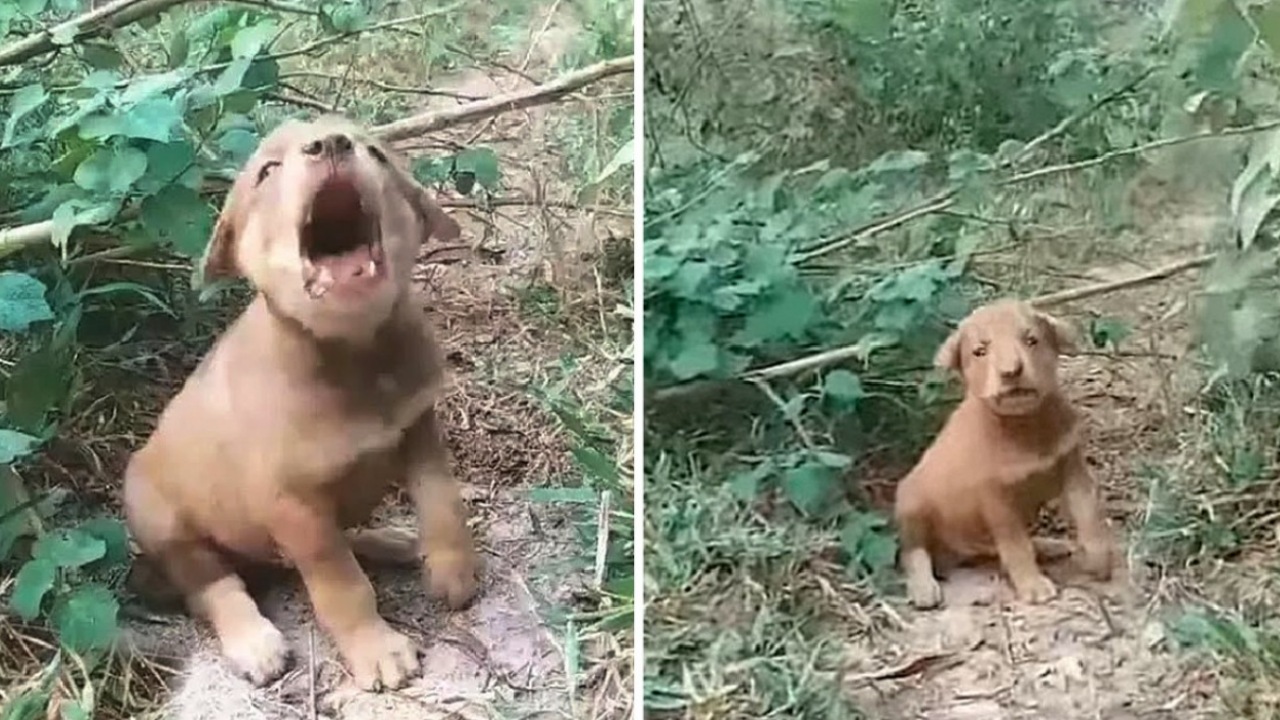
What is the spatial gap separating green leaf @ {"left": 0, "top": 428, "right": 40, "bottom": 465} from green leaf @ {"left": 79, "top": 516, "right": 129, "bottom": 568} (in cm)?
6

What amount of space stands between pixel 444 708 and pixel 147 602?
0.22 m

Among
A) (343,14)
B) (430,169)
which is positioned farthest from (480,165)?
(343,14)

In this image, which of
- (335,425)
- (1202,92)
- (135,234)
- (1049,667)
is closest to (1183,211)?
(1202,92)

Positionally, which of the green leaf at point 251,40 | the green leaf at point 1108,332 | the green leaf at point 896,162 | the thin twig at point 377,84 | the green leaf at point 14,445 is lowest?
the green leaf at point 14,445

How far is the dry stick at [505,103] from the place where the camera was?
5.68ft

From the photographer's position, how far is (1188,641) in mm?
1744

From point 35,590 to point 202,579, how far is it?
0.38ft

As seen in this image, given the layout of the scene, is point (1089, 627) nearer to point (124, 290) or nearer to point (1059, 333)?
point (1059, 333)

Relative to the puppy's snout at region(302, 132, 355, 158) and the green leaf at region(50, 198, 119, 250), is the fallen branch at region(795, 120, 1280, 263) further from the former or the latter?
the green leaf at region(50, 198, 119, 250)

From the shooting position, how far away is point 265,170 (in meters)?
1.70

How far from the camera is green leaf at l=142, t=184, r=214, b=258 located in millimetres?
1713

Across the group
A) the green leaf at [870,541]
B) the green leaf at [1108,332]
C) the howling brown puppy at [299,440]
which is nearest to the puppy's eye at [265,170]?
the howling brown puppy at [299,440]

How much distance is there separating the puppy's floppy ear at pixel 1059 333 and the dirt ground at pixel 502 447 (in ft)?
1.00

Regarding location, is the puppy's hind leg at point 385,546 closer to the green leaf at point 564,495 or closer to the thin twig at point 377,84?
the green leaf at point 564,495
